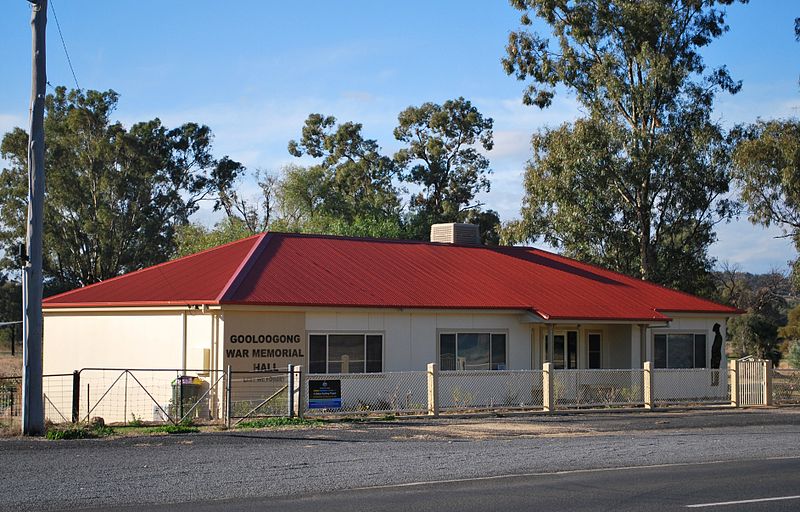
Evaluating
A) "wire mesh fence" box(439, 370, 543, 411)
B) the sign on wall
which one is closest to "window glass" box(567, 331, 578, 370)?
"wire mesh fence" box(439, 370, 543, 411)

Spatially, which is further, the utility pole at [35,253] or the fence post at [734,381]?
the fence post at [734,381]

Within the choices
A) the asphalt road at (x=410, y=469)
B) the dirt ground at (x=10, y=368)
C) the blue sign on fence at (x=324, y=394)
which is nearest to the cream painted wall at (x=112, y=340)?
the blue sign on fence at (x=324, y=394)

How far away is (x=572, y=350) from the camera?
103 feet

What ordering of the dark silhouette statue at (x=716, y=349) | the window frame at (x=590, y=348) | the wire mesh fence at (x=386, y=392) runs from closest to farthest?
the wire mesh fence at (x=386, y=392), the window frame at (x=590, y=348), the dark silhouette statue at (x=716, y=349)

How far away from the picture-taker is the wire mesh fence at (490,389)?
2686cm

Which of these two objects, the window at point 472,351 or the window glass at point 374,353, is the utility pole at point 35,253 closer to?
the window glass at point 374,353

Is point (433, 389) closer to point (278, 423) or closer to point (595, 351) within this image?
point (278, 423)

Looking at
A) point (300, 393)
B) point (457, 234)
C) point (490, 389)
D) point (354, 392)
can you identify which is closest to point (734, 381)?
point (490, 389)

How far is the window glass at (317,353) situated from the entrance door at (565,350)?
797cm

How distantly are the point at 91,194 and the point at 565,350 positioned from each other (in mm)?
34468

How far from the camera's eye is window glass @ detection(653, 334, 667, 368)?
104 ft

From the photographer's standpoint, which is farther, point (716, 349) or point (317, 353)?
point (716, 349)

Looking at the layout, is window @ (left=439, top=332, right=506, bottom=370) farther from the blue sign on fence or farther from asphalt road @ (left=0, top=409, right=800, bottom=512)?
asphalt road @ (left=0, top=409, right=800, bottom=512)

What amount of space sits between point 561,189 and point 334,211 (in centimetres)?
2543
